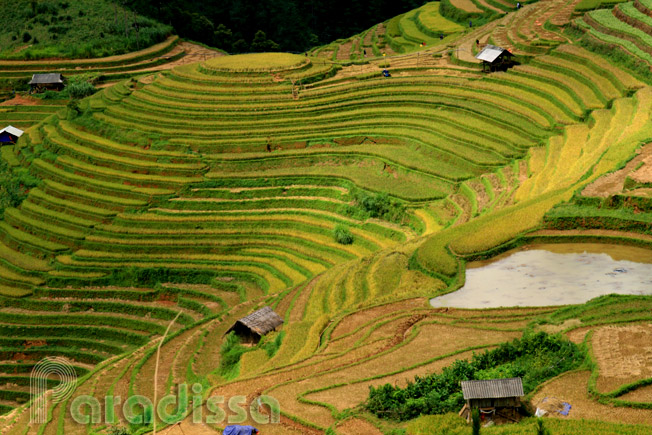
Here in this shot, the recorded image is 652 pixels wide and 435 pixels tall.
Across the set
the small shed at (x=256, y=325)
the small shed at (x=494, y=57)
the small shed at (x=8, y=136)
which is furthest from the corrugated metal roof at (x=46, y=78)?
the small shed at (x=256, y=325)

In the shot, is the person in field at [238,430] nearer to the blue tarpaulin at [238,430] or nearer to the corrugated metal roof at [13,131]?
the blue tarpaulin at [238,430]

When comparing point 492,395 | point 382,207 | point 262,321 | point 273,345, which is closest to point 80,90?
point 382,207

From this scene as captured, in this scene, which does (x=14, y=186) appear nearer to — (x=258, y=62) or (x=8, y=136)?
(x=8, y=136)

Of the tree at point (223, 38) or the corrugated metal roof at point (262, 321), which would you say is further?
the tree at point (223, 38)

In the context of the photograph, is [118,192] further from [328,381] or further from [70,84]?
[328,381]

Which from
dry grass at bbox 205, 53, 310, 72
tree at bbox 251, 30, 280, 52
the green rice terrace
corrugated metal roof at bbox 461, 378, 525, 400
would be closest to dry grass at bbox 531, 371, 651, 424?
the green rice terrace

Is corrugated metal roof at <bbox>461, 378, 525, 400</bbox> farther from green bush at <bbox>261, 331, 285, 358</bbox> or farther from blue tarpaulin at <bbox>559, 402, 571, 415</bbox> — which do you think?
green bush at <bbox>261, 331, 285, 358</bbox>

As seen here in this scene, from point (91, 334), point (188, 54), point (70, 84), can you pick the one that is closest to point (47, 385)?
point (91, 334)
